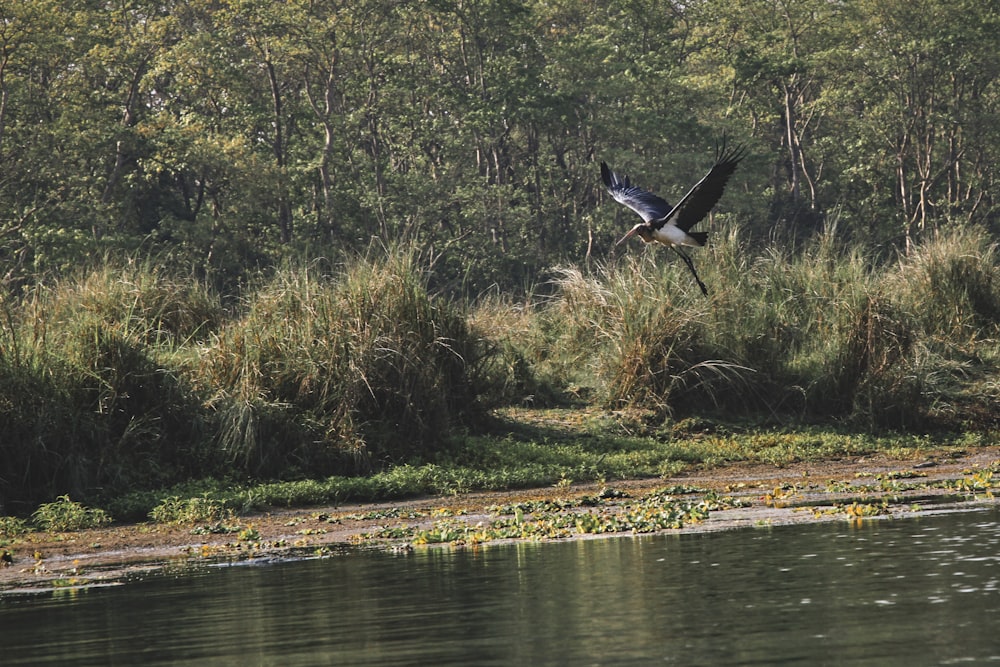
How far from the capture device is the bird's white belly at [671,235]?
1562 cm

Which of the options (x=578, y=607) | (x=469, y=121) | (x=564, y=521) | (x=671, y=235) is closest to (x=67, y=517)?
(x=564, y=521)

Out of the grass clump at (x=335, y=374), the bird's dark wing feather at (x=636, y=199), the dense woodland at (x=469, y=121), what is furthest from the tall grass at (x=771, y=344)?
the dense woodland at (x=469, y=121)

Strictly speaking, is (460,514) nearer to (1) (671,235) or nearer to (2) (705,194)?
(2) (705,194)

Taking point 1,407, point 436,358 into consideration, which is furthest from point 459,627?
point 436,358

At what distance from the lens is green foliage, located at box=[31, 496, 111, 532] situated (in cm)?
1341

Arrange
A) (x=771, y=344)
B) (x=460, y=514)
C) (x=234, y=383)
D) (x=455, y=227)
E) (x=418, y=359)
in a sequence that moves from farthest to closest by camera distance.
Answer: (x=455, y=227) → (x=771, y=344) → (x=418, y=359) → (x=234, y=383) → (x=460, y=514)

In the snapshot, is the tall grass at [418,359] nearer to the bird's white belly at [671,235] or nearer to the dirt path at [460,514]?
the dirt path at [460,514]

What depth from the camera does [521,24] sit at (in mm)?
44656

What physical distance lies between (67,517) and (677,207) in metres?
6.60

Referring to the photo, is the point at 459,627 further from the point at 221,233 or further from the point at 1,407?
the point at 221,233

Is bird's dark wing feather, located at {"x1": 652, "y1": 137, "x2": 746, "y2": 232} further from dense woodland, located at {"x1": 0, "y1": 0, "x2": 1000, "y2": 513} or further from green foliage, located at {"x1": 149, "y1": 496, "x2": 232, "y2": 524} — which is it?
green foliage, located at {"x1": 149, "y1": 496, "x2": 232, "y2": 524}

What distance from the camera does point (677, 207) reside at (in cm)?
1463

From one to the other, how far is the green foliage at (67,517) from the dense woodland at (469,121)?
19391 millimetres

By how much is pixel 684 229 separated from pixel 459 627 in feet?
29.0
